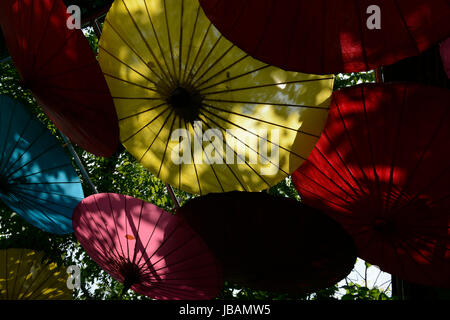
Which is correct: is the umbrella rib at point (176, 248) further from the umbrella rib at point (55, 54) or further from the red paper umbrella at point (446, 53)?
the red paper umbrella at point (446, 53)

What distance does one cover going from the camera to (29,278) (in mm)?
4547

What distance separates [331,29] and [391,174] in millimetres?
1139

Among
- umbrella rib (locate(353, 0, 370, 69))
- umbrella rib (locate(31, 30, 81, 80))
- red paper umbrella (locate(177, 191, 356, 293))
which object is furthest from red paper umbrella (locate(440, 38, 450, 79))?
umbrella rib (locate(31, 30, 81, 80))

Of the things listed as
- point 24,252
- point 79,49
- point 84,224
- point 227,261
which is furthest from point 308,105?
point 24,252

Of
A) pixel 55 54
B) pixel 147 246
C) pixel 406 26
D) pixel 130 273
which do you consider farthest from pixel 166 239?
pixel 406 26

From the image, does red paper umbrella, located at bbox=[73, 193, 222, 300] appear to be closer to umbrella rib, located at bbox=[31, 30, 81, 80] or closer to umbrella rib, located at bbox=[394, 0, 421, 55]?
umbrella rib, located at bbox=[31, 30, 81, 80]

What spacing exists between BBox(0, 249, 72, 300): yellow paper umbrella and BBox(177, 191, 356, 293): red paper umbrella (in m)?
2.61

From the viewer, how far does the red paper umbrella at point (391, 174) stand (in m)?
2.41

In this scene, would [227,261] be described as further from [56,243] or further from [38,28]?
[56,243]

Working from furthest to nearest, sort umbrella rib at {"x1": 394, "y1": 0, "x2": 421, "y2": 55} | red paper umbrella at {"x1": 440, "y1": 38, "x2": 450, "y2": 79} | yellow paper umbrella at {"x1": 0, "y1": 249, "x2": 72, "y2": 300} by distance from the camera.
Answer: yellow paper umbrella at {"x1": 0, "y1": 249, "x2": 72, "y2": 300} < red paper umbrella at {"x1": 440, "y1": 38, "x2": 450, "y2": 79} < umbrella rib at {"x1": 394, "y1": 0, "x2": 421, "y2": 55}

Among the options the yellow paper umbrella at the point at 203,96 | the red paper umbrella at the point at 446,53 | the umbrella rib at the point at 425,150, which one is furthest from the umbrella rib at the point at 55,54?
the red paper umbrella at the point at 446,53

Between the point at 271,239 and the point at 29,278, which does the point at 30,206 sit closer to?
the point at 29,278

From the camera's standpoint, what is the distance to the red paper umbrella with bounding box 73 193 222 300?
2.92 meters

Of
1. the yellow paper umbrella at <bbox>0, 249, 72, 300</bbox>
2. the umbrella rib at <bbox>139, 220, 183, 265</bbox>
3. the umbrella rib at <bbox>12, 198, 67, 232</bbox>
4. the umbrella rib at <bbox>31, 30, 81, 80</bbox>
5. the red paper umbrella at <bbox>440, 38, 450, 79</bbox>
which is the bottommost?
the yellow paper umbrella at <bbox>0, 249, 72, 300</bbox>
